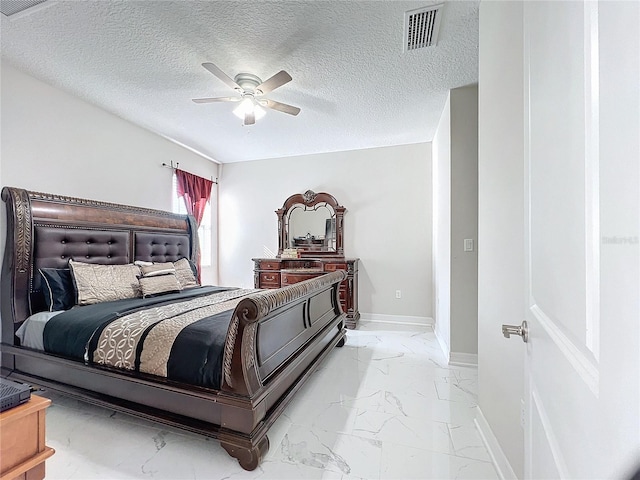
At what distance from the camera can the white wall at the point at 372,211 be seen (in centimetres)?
438

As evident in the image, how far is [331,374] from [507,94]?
2.51 metres

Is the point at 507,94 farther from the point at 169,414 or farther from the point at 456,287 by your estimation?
the point at 169,414

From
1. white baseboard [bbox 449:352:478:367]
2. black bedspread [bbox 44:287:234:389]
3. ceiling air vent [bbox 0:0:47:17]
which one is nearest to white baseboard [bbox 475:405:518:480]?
white baseboard [bbox 449:352:478:367]

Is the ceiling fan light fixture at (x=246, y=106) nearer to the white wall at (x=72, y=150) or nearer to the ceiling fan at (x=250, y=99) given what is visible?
the ceiling fan at (x=250, y=99)

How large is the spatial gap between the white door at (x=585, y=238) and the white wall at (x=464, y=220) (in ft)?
7.31

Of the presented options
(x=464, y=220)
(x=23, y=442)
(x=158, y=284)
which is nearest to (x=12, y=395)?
(x=23, y=442)

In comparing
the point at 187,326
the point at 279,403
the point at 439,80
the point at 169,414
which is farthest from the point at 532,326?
the point at 439,80

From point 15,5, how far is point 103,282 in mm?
2122

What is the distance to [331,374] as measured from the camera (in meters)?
2.66

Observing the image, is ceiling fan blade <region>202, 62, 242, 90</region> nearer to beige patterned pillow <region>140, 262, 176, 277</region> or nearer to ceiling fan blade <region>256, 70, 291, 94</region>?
ceiling fan blade <region>256, 70, 291, 94</region>

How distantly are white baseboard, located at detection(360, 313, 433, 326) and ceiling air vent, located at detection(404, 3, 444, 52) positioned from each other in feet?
11.5

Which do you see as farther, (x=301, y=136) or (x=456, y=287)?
(x=301, y=136)

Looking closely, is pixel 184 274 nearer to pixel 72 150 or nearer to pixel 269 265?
pixel 269 265

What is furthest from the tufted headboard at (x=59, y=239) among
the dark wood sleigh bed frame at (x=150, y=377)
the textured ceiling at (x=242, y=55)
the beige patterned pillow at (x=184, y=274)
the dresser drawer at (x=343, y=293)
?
the dresser drawer at (x=343, y=293)
